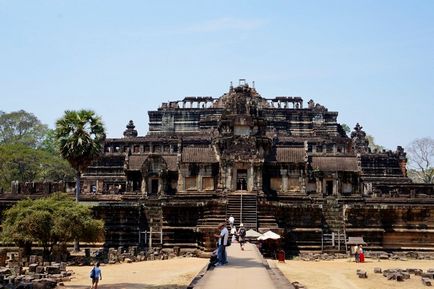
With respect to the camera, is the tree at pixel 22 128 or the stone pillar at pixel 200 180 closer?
the stone pillar at pixel 200 180

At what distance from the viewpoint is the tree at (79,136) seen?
128 feet

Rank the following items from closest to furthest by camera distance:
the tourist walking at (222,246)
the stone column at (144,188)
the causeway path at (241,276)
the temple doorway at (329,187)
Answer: the causeway path at (241,276)
the tourist walking at (222,246)
the temple doorway at (329,187)
the stone column at (144,188)

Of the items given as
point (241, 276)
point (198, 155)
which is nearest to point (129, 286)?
point (241, 276)

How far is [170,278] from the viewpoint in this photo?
27.4m

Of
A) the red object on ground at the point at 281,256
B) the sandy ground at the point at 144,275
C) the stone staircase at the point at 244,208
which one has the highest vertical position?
the stone staircase at the point at 244,208

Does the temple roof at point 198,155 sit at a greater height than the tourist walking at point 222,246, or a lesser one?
greater

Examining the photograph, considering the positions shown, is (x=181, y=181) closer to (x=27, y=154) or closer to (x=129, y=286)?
(x=129, y=286)

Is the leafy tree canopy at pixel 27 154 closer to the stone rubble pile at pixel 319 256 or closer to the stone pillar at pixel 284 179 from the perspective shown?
the stone pillar at pixel 284 179

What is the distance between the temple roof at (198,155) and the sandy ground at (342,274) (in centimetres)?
1194

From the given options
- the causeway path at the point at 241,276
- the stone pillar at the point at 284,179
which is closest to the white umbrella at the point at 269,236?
the stone pillar at the point at 284,179

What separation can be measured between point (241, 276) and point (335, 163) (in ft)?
95.7

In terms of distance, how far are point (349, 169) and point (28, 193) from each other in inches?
1043

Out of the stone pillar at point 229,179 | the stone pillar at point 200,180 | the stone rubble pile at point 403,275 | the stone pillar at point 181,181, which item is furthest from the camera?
the stone pillar at point 181,181

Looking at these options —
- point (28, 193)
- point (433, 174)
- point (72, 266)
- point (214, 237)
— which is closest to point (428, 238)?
point (214, 237)
